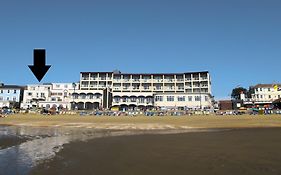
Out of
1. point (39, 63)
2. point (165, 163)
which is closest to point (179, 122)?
point (165, 163)

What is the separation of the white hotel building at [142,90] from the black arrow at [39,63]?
91471 millimetres

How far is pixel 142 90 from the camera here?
11106 centimetres

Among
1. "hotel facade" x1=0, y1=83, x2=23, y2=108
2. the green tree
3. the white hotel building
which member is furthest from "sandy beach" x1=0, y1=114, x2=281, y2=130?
the green tree

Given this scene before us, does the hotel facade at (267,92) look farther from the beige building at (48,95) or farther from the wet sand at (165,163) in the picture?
the wet sand at (165,163)

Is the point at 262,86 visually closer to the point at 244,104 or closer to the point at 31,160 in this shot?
the point at 244,104

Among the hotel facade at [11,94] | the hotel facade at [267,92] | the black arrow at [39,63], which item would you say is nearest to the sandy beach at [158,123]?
the black arrow at [39,63]

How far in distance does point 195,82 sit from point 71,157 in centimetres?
10290

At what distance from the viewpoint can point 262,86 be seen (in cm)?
11638

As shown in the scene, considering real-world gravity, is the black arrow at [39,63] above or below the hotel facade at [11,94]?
below

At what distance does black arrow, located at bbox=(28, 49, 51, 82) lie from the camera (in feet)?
10.6

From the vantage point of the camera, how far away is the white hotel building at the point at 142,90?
315 ft

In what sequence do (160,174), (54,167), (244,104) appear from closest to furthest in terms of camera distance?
(160,174) < (54,167) < (244,104)

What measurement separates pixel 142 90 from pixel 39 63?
10782cm

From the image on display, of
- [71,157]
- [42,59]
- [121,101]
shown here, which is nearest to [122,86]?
[121,101]
